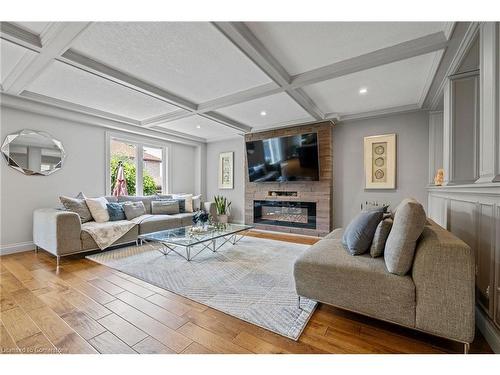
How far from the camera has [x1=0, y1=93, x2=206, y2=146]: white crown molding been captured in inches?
126

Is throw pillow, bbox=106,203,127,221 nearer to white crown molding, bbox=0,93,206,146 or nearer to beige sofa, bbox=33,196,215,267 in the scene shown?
beige sofa, bbox=33,196,215,267

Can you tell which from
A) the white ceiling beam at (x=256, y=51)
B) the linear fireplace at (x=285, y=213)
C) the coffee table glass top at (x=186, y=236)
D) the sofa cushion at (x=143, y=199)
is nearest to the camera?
the white ceiling beam at (x=256, y=51)

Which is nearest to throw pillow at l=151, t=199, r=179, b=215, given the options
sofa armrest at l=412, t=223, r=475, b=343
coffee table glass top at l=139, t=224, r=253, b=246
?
coffee table glass top at l=139, t=224, r=253, b=246

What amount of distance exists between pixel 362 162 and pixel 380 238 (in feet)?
9.56

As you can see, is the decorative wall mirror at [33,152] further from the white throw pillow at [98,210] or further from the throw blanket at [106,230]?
the throw blanket at [106,230]

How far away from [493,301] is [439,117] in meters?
3.18

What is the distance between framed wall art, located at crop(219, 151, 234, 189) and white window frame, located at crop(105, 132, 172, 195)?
133 centimetres

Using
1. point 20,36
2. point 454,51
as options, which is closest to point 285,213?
point 454,51

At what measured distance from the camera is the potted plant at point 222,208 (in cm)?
558

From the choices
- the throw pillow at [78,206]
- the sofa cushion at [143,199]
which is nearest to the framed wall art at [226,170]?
the sofa cushion at [143,199]

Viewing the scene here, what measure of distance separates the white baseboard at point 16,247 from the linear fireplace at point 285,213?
4031 mm
